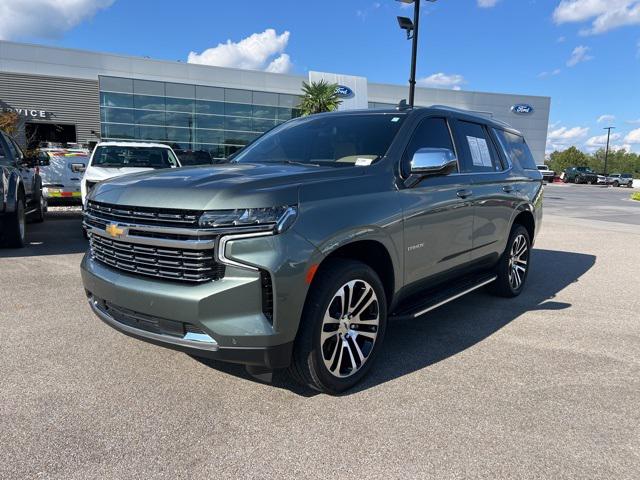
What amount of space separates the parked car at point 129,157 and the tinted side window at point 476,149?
6238 millimetres

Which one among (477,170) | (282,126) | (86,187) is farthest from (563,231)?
(86,187)

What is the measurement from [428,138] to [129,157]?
25.5 feet

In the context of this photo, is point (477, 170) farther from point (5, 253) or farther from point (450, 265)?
point (5, 253)

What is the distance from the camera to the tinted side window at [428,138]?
383 centimetres

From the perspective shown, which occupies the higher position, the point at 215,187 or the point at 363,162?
the point at 363,162

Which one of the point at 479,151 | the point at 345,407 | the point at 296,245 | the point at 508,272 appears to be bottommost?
the point at 345,407

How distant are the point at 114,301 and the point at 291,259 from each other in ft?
3.93

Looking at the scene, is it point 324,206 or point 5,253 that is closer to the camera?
point 324,206

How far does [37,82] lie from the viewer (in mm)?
36594

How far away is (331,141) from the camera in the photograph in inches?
162

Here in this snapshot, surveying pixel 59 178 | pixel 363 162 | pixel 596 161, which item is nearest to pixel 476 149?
pixel 363 162

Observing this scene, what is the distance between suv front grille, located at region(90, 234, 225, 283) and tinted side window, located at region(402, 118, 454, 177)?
66.1 inches

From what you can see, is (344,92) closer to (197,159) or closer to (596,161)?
(197,159)

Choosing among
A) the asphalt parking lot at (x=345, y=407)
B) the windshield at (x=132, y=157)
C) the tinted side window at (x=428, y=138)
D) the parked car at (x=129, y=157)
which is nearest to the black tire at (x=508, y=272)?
the asphalt parking lot at (x=345, y=407)
